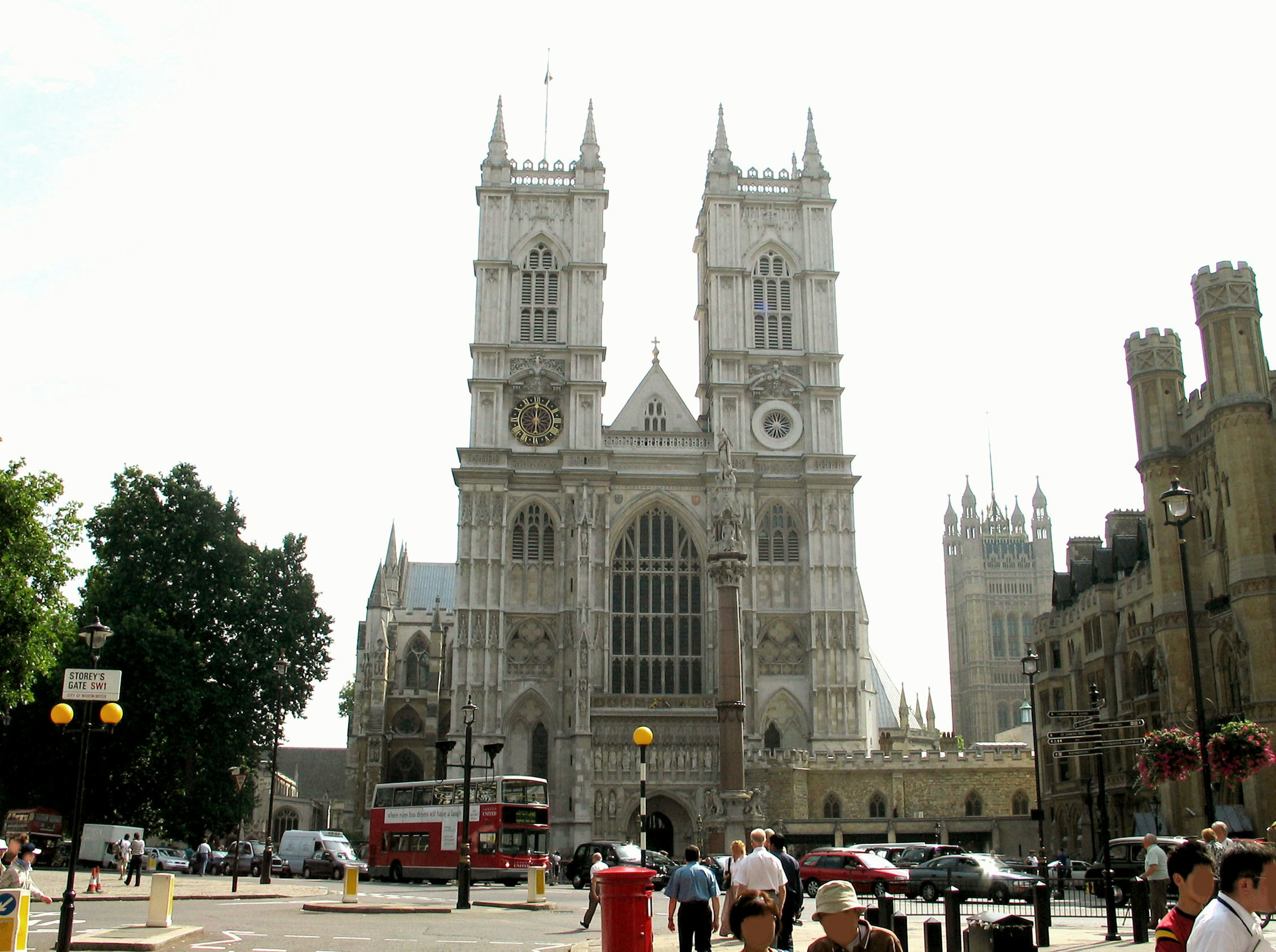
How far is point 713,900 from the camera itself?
53.2ft

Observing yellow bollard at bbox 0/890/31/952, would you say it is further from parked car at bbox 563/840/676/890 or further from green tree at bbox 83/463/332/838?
green tree at bbox 83/463/332/838

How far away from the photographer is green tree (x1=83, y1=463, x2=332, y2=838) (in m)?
41.5

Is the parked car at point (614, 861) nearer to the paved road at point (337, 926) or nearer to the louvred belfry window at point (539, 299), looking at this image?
the paved road at point (337, 926)

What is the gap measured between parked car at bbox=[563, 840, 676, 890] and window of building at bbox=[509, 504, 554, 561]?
620 inches

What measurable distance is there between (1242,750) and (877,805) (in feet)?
90.2

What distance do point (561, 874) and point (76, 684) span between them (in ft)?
106

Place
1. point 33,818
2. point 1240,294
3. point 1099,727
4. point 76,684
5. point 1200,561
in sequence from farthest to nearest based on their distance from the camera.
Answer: point 33,818, point 1200,561, point 1240,294, point 1099,727, point 76,684

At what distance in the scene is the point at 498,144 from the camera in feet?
201

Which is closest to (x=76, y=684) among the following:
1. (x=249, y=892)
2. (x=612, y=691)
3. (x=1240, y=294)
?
(x=249, y=892)

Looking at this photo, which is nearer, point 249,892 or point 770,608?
point 249,892

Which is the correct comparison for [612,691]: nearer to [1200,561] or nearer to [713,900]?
[1200,561]

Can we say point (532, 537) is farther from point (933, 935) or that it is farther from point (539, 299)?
point (933, 935)

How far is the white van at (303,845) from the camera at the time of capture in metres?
44.7

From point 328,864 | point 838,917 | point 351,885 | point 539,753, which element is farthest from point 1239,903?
point 539,753
